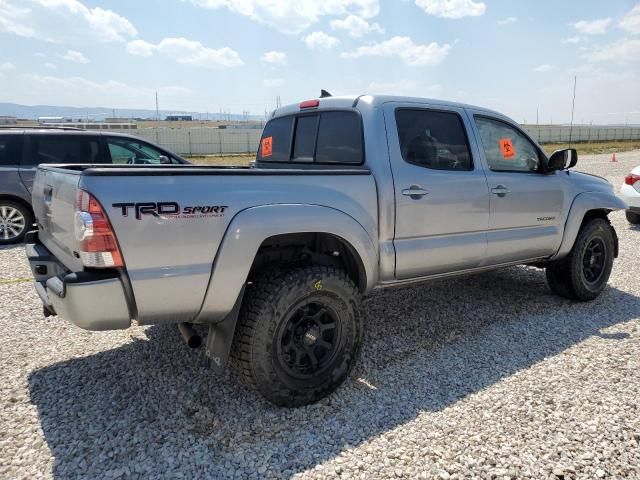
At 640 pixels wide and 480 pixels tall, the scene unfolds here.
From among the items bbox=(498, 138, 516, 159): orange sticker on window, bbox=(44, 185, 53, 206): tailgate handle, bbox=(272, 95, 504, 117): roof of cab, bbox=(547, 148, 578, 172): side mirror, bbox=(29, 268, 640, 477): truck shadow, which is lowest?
bbox=(29, 268, 640, 477): truck shadow

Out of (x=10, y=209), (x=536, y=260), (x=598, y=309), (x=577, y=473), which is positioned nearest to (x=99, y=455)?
(x=577, y=473)

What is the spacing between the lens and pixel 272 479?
2.42 m

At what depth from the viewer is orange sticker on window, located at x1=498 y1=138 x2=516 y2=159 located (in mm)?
4352

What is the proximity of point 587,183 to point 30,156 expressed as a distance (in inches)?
306

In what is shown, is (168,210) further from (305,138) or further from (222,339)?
(305,138)

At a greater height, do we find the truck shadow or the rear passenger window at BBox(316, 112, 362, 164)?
the rear passenger window at BBox(316, 112, 362, 164)

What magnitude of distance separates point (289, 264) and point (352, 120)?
1.25m

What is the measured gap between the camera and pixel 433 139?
3844mm

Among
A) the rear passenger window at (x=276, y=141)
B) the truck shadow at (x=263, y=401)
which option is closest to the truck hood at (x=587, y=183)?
the truck shadow at (x=263, y=401)

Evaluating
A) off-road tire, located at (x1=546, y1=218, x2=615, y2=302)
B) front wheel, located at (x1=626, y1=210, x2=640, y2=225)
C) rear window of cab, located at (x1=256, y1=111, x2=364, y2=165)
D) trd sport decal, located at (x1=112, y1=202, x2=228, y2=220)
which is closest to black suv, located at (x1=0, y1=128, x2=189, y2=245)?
rear window of cab, located at (x1=256, y1=111, x2=364, y2=165)

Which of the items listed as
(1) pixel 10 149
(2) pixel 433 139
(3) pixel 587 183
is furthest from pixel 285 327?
(1) pixel 10 149

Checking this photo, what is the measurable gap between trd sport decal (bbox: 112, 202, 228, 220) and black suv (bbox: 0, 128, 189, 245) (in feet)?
17.5

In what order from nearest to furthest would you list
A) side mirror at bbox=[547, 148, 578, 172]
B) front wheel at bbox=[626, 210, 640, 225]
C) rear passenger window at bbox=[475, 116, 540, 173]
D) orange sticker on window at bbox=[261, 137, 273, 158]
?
rear passenger window at bbox=[475, 116, 540, 173], side mirror at bbox=[547, 148, 578, 172], orange sticker on window at bbox=[261, 137, 273, 158], front wheel at bbox=[626, 210, 640, 225]

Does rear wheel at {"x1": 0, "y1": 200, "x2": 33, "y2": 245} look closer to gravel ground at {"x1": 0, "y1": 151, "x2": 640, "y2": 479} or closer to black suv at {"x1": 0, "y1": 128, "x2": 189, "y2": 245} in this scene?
black suv at {"x1": 0, "y1": 128, "x2": 189, "y2": 245}
